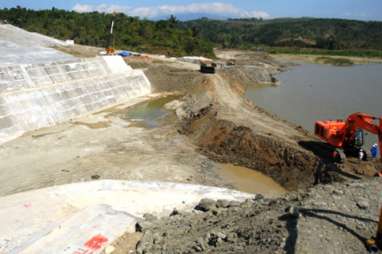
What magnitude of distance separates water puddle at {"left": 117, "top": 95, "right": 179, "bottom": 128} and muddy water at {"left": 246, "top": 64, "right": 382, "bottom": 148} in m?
8.44

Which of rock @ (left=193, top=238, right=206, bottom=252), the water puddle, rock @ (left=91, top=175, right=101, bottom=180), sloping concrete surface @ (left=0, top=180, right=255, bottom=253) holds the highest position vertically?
rock @ (left=193, top=238, right=206, bottom=252)

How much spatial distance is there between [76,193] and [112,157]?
5863 millimetres

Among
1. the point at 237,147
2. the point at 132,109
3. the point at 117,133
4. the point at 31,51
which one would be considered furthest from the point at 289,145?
the point at 31,51

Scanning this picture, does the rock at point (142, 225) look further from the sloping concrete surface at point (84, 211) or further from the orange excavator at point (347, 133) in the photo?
the orange excavator at point (347, 133)

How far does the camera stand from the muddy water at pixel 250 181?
15.9 meters

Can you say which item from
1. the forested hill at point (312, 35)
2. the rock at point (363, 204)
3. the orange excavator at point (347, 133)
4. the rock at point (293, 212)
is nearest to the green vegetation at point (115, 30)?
the forested hill at point (312, 35)

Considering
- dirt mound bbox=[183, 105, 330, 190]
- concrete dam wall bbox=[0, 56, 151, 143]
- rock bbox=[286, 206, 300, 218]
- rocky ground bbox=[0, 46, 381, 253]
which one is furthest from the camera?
concrete dam wall bbox=[0, 56, 151, 143]

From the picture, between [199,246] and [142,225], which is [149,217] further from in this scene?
[199,246]

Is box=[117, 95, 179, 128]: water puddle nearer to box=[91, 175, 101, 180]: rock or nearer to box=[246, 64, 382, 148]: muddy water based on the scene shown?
box=[246, 64, 382, 148]: muddy water

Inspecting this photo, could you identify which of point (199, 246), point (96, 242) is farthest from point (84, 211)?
point (199, 246)

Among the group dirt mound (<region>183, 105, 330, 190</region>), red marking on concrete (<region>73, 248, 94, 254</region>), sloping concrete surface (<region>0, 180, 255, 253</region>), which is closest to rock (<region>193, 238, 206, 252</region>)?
sloping concrete surface (<region>0, 180, 255, 253</region>)

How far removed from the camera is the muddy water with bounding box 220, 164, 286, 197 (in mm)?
15906

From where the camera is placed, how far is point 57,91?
27.0m

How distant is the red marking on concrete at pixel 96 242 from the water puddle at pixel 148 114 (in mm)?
15731
